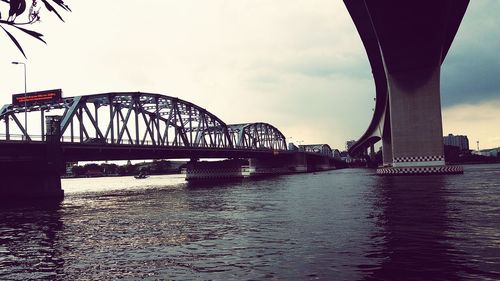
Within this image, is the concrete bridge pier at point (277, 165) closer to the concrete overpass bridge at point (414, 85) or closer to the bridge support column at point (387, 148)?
the bridge support column at point (387, 148)

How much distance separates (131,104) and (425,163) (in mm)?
62624

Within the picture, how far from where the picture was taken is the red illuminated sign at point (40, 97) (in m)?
84.8

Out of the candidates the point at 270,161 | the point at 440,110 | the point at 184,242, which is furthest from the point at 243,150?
the point at 184,242

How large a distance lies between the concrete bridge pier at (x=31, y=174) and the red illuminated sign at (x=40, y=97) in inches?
1261

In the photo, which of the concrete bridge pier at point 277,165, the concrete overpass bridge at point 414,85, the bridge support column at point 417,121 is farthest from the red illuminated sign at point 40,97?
the concrete bridge pier at point 277,165

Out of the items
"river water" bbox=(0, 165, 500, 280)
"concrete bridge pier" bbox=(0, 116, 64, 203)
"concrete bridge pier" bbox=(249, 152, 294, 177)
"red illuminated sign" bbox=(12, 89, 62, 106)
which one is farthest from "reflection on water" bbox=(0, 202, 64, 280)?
"concrete bridge pier" bbox=(249, 152, 294, 177)

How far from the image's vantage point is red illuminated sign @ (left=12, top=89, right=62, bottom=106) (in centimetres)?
8475

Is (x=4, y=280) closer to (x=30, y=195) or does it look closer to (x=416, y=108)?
(x=30, y=195)

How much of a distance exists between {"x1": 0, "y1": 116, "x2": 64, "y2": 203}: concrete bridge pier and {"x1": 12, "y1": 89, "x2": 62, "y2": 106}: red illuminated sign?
1261 inches

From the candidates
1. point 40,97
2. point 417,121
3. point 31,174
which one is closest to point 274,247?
point 31,174

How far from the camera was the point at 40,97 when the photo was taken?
8631 cm

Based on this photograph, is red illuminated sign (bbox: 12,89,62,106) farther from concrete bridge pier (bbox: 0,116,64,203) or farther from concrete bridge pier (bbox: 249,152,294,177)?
concrete bridge pier (bbox: 249,152,294,177)

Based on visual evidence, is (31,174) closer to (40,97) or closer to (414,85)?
(40,97)

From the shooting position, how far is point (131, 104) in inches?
3681
